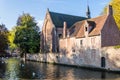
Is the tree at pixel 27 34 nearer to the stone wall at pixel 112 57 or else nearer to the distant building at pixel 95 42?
the distant building at pixel 95 42

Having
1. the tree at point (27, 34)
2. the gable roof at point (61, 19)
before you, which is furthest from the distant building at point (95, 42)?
the tree at point (27, 34)

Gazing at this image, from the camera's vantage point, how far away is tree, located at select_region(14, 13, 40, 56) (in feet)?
239

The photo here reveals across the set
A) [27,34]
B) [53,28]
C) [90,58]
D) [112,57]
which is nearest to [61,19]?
[53,28]

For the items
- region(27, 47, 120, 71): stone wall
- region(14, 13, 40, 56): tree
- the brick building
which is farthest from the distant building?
region(14, 13, 40, 56): tree

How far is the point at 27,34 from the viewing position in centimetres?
7275

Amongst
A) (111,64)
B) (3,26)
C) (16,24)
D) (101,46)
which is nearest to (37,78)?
(111,64)

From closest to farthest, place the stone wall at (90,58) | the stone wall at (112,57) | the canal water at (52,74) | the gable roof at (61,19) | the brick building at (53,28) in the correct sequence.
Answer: the canal water at (52,74)
the stone wall at (112,57)
the stone wall at (90,58)
the brick building at (53,28)
the gable roof at (61,19)

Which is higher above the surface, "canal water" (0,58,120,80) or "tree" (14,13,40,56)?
"tree" (14,13,40,56)

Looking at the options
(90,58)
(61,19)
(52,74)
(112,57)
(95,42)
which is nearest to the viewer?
(52,74)

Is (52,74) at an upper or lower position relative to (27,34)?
lower

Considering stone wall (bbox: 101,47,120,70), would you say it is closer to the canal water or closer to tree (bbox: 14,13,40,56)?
the canal water

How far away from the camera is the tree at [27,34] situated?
72.8 metres

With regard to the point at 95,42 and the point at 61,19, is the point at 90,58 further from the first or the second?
the point at 61,19

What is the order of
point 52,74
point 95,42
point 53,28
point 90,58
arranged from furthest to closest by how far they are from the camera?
point 53,28
point 90,58
point 95,42
point 52,74
